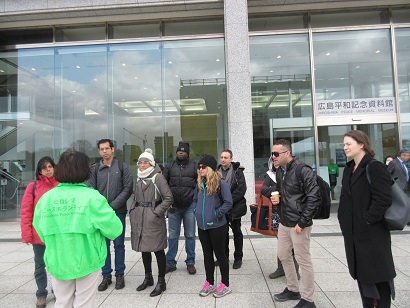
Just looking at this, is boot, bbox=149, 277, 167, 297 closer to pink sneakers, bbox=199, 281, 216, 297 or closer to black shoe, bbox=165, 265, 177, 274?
pink sneakers, bbox=199, 281, 216, 297

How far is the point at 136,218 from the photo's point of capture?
4.17 metres

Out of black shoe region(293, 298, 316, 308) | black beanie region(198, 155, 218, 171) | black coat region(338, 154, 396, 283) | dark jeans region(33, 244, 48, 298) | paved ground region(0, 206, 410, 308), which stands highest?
black beanie region(198, 155, 218, 171)

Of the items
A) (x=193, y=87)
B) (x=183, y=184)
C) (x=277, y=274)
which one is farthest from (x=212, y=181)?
(x=193, y=87)

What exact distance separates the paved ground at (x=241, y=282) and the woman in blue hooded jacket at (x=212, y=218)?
23 centimetres

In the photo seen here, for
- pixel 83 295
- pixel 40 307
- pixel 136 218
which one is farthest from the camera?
pixel 136 218

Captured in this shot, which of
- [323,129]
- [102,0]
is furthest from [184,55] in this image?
[323,129]

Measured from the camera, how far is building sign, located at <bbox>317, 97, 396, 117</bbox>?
10.4m

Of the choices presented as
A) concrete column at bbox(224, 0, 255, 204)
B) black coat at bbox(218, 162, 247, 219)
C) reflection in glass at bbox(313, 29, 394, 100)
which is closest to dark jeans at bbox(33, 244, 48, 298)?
black coat at bbox(218, 162, 247, 219)

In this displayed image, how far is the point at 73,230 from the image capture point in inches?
91.6

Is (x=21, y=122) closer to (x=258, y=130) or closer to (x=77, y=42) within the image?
(x=77, y=42)

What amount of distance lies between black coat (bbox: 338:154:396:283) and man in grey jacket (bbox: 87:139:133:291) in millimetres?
3004

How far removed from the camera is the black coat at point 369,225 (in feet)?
8.55

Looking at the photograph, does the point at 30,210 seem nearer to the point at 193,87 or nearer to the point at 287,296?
the point at 287,296

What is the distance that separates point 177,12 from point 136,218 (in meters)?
8.19
